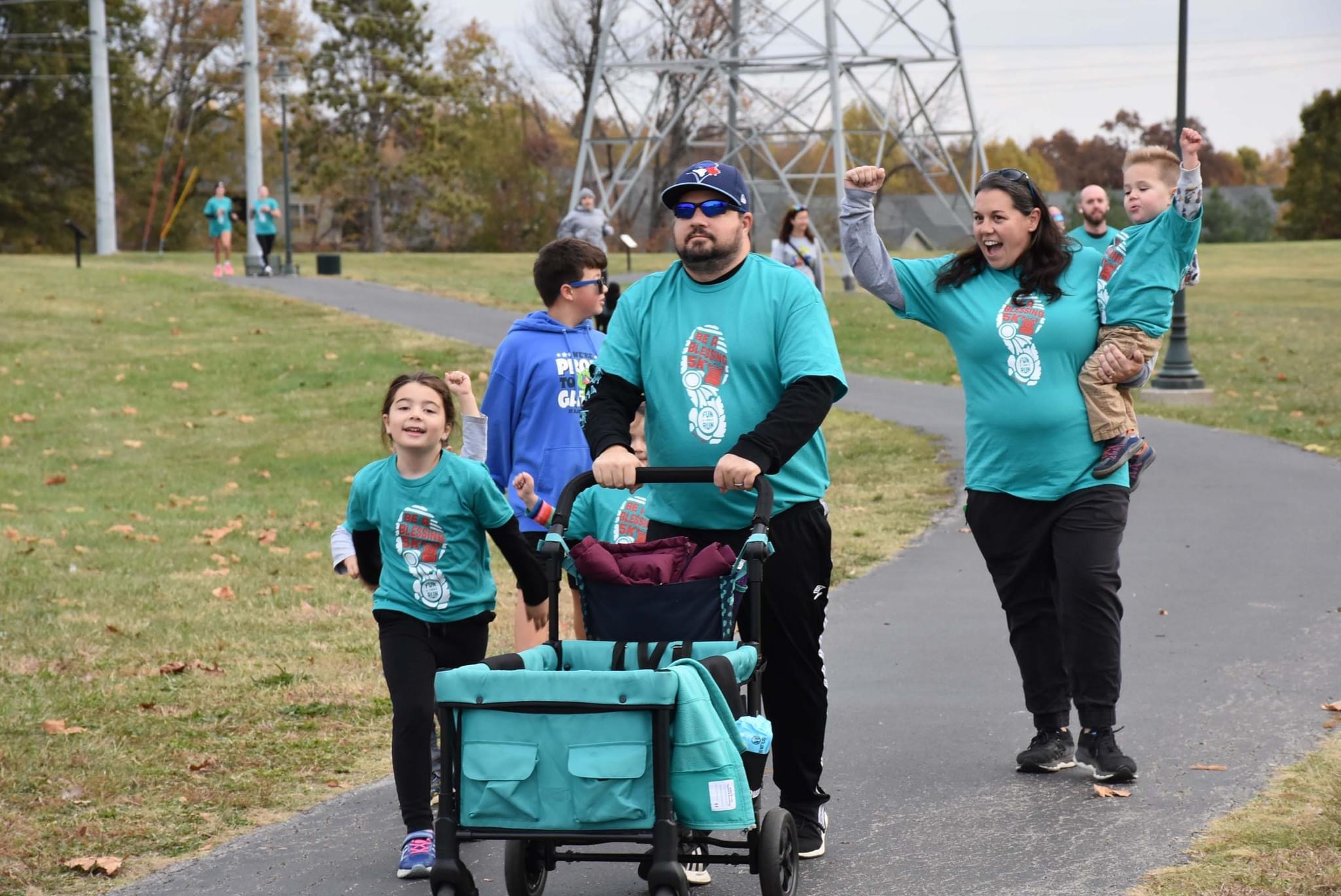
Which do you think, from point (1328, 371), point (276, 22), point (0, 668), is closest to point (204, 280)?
point (1328, 371)

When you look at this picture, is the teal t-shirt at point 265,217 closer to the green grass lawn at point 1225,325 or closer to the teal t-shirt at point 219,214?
the teal t-shirt at point 219,214

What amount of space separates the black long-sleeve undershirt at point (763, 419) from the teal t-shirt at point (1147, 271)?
1.51 m

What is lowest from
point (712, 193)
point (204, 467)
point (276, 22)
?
point (204, 467)

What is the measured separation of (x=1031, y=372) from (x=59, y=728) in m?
4.14

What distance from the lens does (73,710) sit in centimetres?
699

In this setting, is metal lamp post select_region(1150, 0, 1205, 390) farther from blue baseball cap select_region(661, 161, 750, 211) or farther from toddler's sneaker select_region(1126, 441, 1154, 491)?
blue baseball cap select_region(661, 161, 750, 211)

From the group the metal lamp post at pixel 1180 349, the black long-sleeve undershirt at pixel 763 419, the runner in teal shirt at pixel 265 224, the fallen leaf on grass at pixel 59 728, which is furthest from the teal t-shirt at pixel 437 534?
the runner in teal shirt at pixel 265 224

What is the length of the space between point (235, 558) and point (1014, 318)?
22.6 ft

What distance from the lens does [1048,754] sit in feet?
19.4

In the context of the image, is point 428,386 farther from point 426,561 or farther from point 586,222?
point 586,222

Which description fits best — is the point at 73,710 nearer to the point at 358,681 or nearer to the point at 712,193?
the point at 358,681

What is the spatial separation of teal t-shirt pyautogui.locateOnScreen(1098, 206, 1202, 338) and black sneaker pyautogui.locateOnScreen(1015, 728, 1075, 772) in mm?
1501

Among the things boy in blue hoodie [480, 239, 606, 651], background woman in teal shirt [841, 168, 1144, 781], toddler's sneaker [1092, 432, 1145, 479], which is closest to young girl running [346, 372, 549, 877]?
boy in blue hoodie [480, 239, 606, 651]

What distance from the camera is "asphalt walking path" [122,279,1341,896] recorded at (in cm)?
500
